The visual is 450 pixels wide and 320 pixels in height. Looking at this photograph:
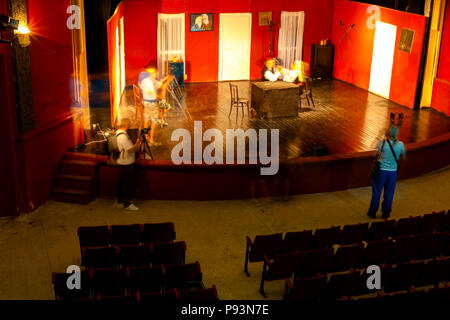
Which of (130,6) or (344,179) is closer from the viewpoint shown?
(344,179)

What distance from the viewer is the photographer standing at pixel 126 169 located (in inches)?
348

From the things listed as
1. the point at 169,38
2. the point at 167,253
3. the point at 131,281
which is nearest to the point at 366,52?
the point at 169,38

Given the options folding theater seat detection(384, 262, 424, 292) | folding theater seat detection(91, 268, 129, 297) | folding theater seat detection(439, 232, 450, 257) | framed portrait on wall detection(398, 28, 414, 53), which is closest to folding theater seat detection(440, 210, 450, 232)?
folding theater seat detection(439, 232, 450, 257)

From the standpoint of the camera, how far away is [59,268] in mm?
7344

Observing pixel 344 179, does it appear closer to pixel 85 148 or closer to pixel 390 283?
pixel 390 283

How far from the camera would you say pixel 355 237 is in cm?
721

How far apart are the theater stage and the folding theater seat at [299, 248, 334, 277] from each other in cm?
306

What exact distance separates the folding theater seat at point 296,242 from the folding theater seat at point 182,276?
126 cm

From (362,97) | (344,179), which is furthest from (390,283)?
(362,97)

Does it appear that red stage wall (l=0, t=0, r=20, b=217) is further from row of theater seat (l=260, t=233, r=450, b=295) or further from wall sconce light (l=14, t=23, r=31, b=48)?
row of theater seat (l=260, t=233, r=450, b=295)

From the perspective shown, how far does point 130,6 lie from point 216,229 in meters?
9.47

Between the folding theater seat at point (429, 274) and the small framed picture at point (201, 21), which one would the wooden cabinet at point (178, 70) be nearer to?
the small framed picture at point (201, 21)

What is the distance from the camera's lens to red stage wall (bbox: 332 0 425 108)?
14320mm

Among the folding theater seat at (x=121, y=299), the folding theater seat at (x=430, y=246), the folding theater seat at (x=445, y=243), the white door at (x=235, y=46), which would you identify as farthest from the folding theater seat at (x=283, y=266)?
the white door at (x=235, y=46)
